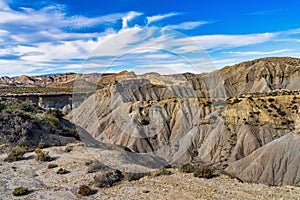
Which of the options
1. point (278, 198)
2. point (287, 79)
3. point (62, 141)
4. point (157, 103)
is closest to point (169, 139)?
point (157, 103)

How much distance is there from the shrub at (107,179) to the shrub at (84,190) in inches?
24.3

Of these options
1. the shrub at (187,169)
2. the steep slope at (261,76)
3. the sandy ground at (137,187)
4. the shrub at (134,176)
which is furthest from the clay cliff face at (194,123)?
the steep slope at (261,76)

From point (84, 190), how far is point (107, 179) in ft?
3.78

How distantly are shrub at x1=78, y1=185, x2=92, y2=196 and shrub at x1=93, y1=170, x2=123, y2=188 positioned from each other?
2.03 feet

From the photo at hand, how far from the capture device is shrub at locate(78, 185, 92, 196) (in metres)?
10.9

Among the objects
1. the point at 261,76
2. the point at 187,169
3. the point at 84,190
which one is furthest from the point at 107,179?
the point at 261,76

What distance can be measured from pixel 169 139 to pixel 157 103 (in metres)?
13.3

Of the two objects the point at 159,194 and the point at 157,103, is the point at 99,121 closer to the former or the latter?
the point at 157,103

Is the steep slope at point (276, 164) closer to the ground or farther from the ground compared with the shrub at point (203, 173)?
closer to the ground

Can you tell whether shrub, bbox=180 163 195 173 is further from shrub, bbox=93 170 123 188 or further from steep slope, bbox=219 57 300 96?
steep slope, bbox=219 57 300 96

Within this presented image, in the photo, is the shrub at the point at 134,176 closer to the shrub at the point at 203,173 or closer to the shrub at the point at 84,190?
the shrub at the point at 84,190

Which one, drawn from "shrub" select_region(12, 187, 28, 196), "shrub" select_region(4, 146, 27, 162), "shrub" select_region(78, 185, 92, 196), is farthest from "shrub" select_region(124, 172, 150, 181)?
"shrub" select_region(4, 146, 27, 162)

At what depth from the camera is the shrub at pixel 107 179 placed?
11.7 m

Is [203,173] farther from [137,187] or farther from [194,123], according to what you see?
[194,123]
